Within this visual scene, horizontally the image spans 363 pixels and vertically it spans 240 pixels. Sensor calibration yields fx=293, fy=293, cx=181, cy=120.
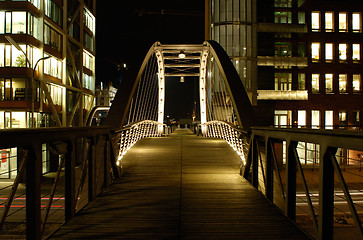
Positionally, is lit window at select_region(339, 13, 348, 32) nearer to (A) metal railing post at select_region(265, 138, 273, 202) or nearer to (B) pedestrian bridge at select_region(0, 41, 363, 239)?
(B) pedestrian bridge at select_region(0, 41, 363, 239)

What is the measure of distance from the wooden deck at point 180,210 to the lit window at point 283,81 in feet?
72.7

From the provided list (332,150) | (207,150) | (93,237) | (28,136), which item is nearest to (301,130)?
(332,150)

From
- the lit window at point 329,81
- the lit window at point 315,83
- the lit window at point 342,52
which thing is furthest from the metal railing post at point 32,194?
the lit window at point 342,52

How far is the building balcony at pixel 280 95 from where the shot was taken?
25188 mm

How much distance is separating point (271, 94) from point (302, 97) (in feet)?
9.13

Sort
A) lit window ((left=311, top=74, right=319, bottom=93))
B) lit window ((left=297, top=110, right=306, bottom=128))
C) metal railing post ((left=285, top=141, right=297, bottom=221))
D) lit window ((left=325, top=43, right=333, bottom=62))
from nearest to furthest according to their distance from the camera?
1. metal railing post ((left=285, top=141, right=297, bottom=221))
2. lit window ((left=297, top=110, right=306, bottom=128))
3. lit window ((left=311, top=74, right=319, bottom=93))
4. lit window ((left=325, top=43, right=333, bottom=62))

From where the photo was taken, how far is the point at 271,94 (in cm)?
2527

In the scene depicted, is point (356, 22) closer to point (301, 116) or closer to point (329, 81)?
point (329, 81)

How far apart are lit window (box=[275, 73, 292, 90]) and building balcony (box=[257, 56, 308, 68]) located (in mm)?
1642

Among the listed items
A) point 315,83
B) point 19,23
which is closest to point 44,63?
point 19,23

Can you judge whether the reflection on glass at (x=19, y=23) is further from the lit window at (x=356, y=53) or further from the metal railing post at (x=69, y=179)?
the lit window at (x=356, y=53)

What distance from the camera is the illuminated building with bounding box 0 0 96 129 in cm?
1930

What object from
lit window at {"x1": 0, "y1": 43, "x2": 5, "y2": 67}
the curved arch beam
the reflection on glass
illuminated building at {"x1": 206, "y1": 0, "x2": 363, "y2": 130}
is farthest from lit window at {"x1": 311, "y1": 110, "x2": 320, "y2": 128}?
lit window at {"x1": 0, "y1": 43, "x2": 5, "y2": 67}

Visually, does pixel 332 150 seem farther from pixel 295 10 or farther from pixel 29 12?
pixel 295 10
